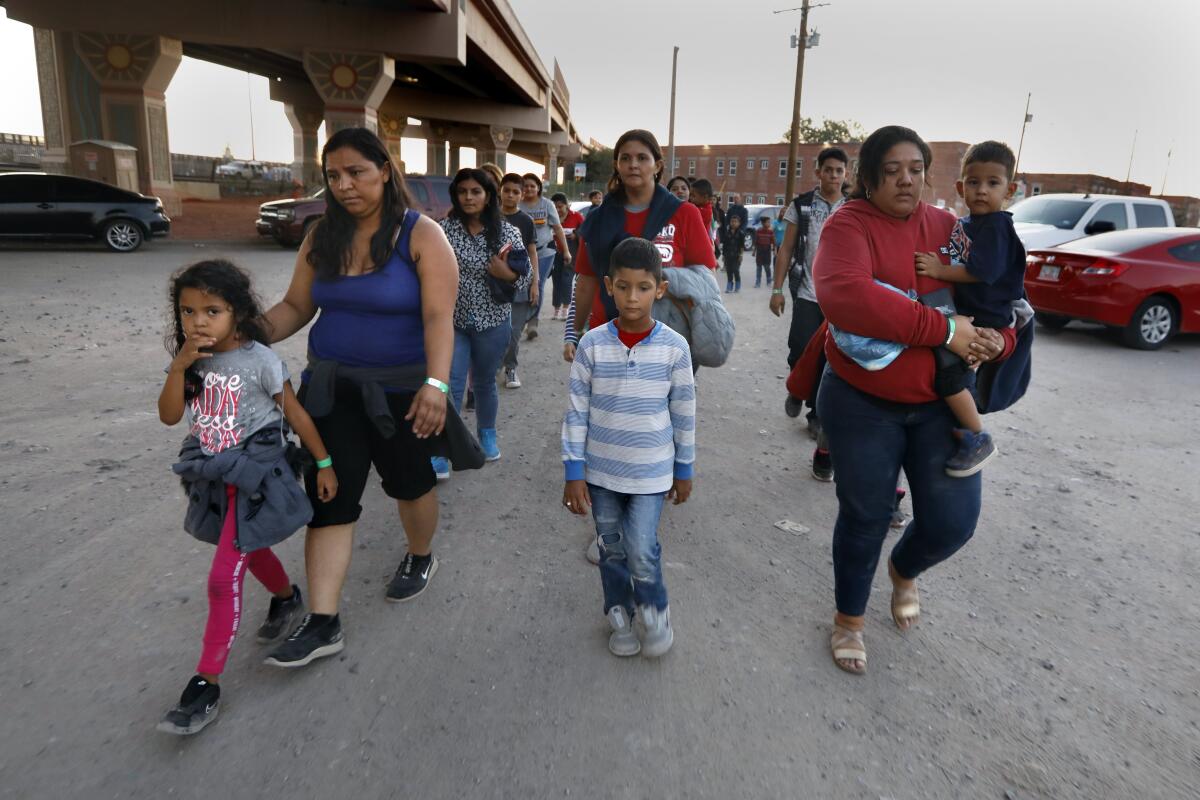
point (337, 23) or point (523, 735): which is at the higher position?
point (337, 23)

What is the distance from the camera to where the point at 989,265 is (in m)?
2.43

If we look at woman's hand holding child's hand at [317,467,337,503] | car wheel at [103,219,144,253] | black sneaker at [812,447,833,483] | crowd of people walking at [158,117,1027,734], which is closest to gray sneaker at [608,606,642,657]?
crowd of people walking at [158,117,1027,734]

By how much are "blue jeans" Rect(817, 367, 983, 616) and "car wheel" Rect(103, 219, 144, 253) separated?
17710 millimetres

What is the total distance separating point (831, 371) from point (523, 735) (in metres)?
1.73

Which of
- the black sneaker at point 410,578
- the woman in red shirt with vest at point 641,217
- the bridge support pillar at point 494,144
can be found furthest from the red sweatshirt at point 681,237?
the bridge support pillar at point 494,144

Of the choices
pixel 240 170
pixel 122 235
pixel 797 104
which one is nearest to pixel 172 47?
pixel 122 235

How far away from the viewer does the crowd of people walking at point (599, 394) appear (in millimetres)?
2418

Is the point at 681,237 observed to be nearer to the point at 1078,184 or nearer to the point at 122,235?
the point at 122,235

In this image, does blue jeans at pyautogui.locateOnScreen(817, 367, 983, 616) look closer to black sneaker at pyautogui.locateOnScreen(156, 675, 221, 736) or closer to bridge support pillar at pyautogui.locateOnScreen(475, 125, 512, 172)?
black sneaker at pyautogui.locateOnScreen(156, 675, 221, 736)

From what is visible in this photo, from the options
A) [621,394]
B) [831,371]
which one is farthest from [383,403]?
[831,371]

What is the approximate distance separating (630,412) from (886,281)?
0.99m

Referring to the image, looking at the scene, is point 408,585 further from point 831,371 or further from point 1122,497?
point 1122,497

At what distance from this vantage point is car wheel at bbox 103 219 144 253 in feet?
52.2

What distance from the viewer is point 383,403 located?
8.92 feet
